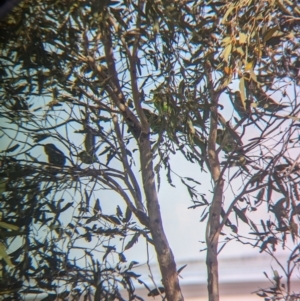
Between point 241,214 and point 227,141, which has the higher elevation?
point 227,141

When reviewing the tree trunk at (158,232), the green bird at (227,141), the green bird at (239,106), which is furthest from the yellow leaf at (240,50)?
the tree trunk at (158,232)

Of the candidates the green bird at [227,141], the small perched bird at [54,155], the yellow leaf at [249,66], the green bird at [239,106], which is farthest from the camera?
the small perched bird at [54,155]

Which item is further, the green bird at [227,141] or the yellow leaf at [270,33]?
the green bird at [227,141]

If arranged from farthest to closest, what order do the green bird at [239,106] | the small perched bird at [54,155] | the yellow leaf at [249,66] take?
1. the small perched bird at [54,155]
2. the green bird at [239,106]
3. the yellow leaf at [249,66]

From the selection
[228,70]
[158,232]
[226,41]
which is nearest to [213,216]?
[158,232]

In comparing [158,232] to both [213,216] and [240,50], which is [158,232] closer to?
[213,216]

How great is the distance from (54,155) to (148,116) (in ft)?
1.51

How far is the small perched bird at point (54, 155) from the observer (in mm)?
2299

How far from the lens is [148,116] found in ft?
7.52

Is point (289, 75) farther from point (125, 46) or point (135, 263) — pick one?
point (135, 263)

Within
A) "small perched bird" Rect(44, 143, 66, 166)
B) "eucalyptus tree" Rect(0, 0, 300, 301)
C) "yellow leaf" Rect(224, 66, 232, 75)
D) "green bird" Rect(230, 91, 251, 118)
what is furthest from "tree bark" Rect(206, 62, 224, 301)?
"small perched bird" Rect(44, 143, 66, 166)

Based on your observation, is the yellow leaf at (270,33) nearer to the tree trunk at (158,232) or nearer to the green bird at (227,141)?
the green bird at (227,141)

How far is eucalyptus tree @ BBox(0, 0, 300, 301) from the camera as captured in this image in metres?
2.08

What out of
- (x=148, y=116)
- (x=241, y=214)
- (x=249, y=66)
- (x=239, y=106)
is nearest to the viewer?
(x=249, y=66)
